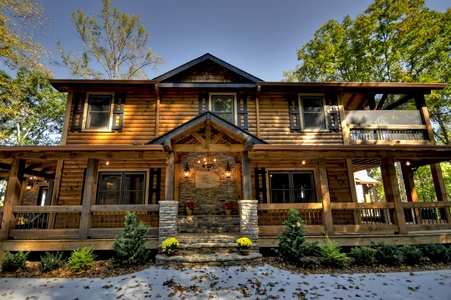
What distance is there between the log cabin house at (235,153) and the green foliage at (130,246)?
72.4 inches

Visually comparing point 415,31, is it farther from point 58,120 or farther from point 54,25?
point 58,120

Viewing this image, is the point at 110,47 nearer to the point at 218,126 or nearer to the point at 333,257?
the point at 218,126

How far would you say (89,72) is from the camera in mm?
19859

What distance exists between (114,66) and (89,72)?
9.13 feet

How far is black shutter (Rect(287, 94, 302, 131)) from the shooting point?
1006cm

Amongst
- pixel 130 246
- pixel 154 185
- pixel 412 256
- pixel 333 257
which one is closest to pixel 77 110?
pixel 154 185

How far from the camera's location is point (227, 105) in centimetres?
1031

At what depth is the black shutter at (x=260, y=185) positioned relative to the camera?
31.1ft

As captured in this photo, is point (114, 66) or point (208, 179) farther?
point (114, 66)

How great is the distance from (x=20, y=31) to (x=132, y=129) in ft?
29.3

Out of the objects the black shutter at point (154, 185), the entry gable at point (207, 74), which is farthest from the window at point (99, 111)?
the black shutter at point (154, 185)

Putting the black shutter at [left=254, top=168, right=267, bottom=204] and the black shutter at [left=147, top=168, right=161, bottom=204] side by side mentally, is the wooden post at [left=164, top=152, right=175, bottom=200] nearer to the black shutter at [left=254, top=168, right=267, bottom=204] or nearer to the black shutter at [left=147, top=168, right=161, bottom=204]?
the black shutter at [left=147, top=168, right=161, bottom=204]

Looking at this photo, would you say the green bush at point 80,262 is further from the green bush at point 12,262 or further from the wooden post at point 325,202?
the wooden post at point 325,202

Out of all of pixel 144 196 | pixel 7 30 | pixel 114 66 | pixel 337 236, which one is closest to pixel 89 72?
pixel 114 66
